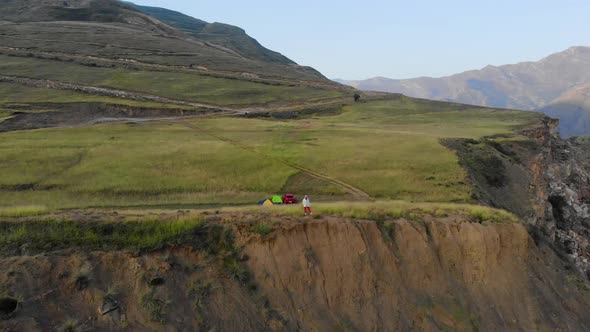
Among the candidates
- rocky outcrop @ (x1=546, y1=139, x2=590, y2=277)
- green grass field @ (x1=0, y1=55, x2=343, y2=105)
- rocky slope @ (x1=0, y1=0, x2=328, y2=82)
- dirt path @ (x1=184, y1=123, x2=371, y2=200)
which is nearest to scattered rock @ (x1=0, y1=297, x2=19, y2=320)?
dirt path @ (x1=184, y1=123, x2=371, y2=200)

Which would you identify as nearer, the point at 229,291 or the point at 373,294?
the point at 229,291

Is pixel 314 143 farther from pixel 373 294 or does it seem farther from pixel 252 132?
pixel 373 294

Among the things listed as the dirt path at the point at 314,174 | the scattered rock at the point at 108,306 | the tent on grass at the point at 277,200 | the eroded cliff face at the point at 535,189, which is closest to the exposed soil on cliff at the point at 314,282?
the scattered rock at the point at 108,306

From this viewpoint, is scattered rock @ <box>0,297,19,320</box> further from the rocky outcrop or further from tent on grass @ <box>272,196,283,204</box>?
the rocky outcrop

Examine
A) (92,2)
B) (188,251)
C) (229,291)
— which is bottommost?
(229,291)

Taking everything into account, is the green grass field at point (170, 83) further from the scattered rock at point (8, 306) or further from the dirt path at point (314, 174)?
the scattered rock at point (8, 306)

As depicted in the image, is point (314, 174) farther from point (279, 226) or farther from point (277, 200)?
point (279, 226)

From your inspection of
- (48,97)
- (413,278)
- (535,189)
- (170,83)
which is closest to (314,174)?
(413,278)

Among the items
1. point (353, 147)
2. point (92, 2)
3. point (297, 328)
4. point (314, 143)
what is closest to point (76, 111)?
point (314, 143)
